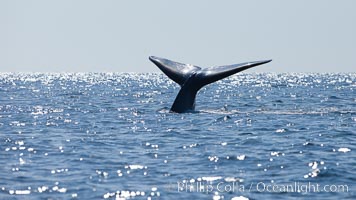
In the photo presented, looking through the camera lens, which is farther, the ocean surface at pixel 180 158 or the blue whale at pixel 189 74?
the blue whale at pixel 189 74

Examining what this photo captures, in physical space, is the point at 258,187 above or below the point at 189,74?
below

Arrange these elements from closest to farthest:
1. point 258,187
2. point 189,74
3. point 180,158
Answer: point 258,187 → point 180,158 → point 189,74

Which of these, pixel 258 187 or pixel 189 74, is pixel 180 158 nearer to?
pixel 258 187

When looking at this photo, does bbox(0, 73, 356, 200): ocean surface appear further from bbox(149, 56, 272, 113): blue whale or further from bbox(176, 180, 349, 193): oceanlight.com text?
bbox(149, 56, 272, 113): blue whale

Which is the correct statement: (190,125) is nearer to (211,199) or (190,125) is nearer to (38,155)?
(38,155)

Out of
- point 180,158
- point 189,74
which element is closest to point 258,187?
point 180,158

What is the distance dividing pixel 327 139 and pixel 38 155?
310 inches

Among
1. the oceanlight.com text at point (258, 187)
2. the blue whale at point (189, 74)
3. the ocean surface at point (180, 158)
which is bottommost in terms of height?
the oceanlight.com text at point (258, 187)

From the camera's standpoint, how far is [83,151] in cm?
1864

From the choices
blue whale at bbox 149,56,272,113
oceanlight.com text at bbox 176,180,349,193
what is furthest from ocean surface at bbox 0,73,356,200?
blue whale at bbox 149,56,272,113

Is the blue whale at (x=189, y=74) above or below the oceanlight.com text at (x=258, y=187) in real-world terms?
above

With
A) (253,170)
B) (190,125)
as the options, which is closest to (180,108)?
(190,125)

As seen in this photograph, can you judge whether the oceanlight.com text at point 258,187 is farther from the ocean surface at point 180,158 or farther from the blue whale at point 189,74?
the blue whale at point 189,74

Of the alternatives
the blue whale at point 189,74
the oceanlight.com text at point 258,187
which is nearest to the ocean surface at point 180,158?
the oceanlight.com text at point 258,187
